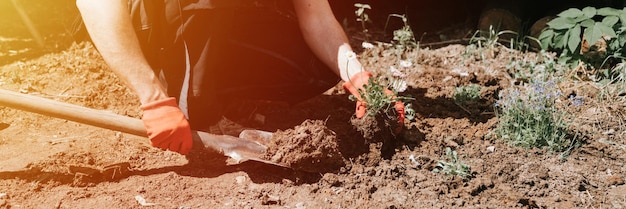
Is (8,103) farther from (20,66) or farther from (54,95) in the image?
(20,66)

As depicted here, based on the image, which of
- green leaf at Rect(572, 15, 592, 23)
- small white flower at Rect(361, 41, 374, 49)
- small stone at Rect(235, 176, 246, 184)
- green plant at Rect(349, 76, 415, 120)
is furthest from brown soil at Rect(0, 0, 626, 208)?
small white flower at Rect(361, 41, 374, 49)

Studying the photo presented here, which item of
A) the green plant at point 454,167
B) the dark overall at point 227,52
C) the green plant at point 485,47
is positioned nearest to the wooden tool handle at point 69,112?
the dark overall at point 227,52

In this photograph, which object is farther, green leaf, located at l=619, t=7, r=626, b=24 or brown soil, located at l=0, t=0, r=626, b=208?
green leaf, located at l=619, t=7, r=626, b=24

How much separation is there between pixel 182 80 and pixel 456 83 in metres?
1.57

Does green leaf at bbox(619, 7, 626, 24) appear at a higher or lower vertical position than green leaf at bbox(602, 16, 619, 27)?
higher

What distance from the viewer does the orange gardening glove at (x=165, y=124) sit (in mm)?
2408

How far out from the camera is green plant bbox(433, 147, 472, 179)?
8.46 feet

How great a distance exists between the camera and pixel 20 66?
3.61 meters

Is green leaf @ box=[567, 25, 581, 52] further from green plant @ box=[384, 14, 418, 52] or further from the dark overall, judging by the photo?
the dark overall

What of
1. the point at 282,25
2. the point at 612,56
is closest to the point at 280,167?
the point at 282,25

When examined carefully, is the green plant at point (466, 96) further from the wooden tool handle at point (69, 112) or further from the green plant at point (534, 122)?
the wooden tool handle at point (69, 112)

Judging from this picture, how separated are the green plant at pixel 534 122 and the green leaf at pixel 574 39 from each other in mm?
394

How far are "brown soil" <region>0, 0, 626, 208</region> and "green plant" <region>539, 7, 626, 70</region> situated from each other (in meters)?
0.24

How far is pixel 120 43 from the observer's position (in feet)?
8.02
